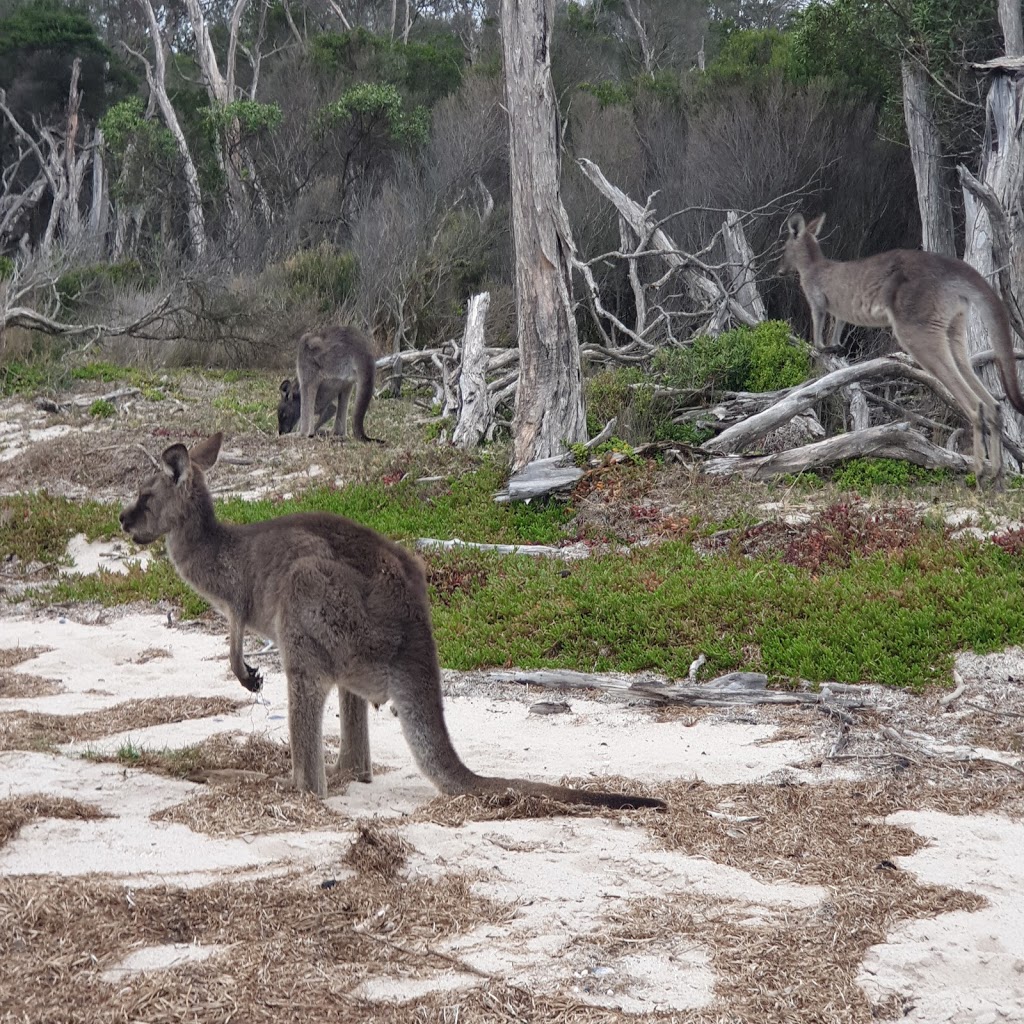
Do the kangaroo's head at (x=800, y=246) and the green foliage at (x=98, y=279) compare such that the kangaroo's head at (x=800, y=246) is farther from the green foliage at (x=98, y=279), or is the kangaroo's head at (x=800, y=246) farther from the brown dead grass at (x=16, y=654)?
the green foliage at (x=98, y=279)

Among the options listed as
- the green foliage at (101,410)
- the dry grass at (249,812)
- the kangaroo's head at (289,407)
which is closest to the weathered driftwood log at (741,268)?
the kangaroo's head at (289,407)

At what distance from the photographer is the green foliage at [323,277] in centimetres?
2297

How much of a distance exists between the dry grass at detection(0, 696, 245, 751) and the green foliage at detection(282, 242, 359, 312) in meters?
16.5

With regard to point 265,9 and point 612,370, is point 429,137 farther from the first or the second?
point 612,370

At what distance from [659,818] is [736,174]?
18.2m

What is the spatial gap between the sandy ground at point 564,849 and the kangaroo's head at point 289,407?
27.2ft

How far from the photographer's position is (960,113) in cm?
1842

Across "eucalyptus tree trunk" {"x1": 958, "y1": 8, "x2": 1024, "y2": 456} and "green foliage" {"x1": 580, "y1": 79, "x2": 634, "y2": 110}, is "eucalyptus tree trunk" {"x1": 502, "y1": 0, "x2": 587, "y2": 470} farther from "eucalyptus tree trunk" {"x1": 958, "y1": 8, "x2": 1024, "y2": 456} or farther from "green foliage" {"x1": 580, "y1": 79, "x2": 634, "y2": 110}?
"green foliage" {"x1": 580, "y1": 79, "x2": 634, "y2": 110}

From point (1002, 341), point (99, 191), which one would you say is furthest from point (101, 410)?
point (99, 191)

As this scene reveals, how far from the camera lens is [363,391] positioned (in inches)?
594

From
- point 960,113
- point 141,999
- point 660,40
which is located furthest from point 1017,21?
point 660,40

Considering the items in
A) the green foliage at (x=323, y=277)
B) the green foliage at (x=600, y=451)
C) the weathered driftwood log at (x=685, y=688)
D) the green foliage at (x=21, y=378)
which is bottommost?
the weathered driftwood log at (x=685, y=688)

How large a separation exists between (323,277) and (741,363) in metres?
12.1

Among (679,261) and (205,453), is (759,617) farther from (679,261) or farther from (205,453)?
(679,261)
